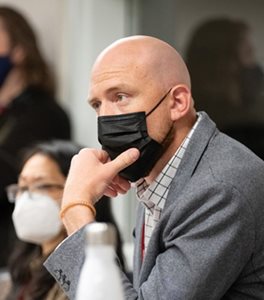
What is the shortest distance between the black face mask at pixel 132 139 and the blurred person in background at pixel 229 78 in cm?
153

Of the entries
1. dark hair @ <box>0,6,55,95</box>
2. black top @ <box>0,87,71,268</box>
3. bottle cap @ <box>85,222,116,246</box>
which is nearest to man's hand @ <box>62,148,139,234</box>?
bottle cap @ <box>85,222,116,246</box>

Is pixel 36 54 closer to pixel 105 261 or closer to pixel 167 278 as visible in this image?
pixel 167 278

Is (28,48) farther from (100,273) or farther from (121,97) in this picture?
(100,273)

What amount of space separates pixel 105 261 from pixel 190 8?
2497 mm

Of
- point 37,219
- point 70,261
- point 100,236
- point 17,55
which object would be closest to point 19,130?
point 17,55

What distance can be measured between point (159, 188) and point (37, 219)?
3.50 feet

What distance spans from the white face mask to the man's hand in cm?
97

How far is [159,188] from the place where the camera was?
1712mm

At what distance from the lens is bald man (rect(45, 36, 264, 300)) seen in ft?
4.99

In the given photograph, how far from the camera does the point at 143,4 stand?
12.2 ft

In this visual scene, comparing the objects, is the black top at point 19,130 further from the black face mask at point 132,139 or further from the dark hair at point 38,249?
the black face mask at point 132,139

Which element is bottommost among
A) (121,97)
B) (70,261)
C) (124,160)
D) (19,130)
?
(19,130)

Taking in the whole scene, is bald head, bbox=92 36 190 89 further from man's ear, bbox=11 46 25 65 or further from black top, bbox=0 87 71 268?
man's ear, bbox=11 46 25 65

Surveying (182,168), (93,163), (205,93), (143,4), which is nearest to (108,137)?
(93,163)
